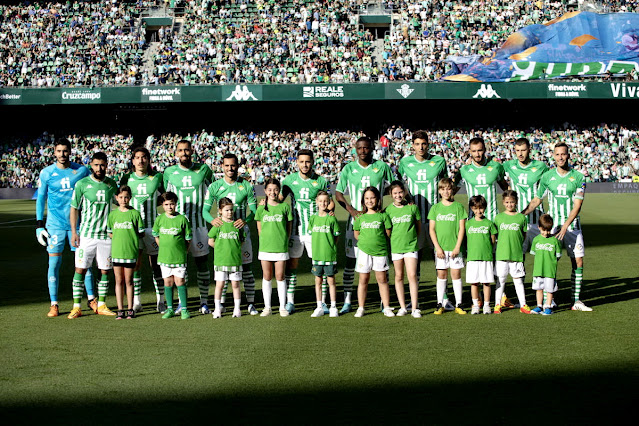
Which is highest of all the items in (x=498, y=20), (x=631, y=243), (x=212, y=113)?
(x=498, y=20)

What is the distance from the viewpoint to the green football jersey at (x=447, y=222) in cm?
927

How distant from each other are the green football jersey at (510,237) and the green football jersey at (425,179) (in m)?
0.96

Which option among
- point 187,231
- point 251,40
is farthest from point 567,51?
point 187,231

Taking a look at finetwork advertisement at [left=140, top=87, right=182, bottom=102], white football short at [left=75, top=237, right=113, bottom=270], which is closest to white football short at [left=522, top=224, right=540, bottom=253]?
white football short at [left=75, top=237, right=113, bottom=270]

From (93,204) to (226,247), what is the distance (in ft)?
6.06

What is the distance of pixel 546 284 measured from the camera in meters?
9.18

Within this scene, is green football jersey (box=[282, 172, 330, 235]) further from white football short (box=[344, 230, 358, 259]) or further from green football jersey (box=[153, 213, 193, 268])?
green football jersey (box=[153, 213, 193, 268])

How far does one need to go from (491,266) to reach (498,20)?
38.7 meters

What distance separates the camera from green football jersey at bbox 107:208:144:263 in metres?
9.14

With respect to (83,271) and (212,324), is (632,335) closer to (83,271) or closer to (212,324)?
(212,324)

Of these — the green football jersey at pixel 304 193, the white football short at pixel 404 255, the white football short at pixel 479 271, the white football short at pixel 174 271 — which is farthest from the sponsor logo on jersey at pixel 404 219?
the white football short at pixel 174 271

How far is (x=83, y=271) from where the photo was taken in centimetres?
945

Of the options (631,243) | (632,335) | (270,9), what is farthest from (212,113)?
(632,335)

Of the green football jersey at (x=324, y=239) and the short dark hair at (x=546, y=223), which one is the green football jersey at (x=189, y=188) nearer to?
the green football jersey at (x=324, y=239)
